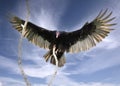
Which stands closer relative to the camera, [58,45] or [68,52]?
[58,45]

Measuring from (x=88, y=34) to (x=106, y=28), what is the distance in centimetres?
135

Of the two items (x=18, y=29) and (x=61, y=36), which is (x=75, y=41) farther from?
(x=18, y=29)

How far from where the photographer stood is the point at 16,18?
14453mm

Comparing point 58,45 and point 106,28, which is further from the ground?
point 106,28

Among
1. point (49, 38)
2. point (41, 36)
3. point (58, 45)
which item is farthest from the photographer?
point (41, 36)

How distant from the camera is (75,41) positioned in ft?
45.2

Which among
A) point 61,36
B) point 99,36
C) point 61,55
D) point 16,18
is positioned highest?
point 16,18

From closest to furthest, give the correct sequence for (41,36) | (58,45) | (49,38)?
(58,45), (49,38), (41,36)

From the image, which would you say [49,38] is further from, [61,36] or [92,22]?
[92,22]

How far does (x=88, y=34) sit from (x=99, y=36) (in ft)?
2.69

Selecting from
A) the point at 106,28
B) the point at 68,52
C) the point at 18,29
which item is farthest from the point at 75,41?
the point at 18,29

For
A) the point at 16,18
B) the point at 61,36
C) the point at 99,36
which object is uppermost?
the point at 16,18

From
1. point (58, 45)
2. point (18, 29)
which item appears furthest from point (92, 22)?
point (18, 29)

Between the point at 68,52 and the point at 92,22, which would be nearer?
the point at 68,52
